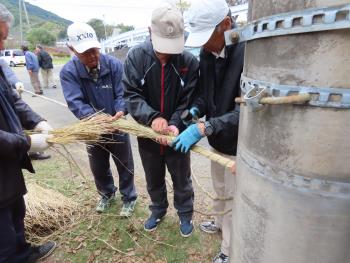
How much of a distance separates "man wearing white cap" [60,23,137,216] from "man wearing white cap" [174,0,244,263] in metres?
0.88

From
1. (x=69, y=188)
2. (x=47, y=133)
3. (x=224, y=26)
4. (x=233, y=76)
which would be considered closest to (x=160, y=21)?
(x=224, y=26)

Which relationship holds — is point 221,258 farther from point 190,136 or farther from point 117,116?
point 117,116

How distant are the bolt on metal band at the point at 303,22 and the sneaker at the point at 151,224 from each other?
2300 millimetres

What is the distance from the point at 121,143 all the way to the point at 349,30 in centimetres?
241

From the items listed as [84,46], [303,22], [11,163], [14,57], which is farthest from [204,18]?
[14,57]

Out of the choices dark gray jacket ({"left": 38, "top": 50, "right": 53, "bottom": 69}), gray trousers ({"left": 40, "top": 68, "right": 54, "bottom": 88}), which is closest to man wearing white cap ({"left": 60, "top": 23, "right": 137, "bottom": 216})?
dark gray jacket ({"left": 38, "top": 50, "right": 53, "bottom": 69})

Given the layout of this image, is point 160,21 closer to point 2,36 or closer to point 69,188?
point 2,36

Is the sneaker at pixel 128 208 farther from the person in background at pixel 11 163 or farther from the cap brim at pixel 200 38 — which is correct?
the cap brim at pixel 200 38

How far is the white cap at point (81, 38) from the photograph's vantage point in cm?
260

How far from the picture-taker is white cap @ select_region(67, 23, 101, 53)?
2.60 meters

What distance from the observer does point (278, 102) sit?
0.83 meters

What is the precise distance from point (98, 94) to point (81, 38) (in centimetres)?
53

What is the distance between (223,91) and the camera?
1966 millimetres

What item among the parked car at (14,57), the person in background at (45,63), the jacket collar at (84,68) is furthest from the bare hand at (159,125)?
the parked car at (14,57)
